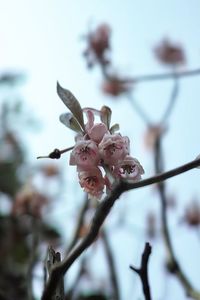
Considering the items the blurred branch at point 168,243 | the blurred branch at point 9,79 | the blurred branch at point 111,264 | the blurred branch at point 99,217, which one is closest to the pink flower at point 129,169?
the blurred branch at point 99,217

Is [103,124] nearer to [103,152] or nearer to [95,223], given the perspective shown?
[103,152]

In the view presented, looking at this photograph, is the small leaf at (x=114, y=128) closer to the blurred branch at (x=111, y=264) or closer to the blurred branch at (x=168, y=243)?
the blurred branch at (x=168, y=243)

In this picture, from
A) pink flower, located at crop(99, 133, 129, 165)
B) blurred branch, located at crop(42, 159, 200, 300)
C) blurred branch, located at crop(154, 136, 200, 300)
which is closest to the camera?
blurred branch, located at crop(42, 159, 200, 300)

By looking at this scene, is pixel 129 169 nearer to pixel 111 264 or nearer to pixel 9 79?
pixel 111 264

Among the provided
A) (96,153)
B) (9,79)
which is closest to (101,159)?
(96,153)

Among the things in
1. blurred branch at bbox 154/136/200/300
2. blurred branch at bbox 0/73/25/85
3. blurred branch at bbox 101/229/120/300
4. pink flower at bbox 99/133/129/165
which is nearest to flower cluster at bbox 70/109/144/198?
pink flower at bbox 99/133/129/165

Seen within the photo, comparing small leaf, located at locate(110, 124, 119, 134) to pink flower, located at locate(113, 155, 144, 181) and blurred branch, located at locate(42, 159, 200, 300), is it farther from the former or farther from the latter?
blurred branch, located at locate(42, 159, 200, 300)

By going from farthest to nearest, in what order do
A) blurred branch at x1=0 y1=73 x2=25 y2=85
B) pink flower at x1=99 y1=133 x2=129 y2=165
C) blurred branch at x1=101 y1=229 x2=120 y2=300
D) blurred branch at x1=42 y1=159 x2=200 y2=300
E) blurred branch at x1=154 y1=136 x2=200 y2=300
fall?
blurred branch at x1=0 y1=73 x2=25 y2=85
blurred branch at x1=101 y1=229 x2=120 y2=300
blurred branch at x1=154 y1=136 x2=200 y2=300
pink flower at x1=99 y1=133 x2=129 y2=165
blurred branch at x1=42 y1=159 x2=200 y2=300
